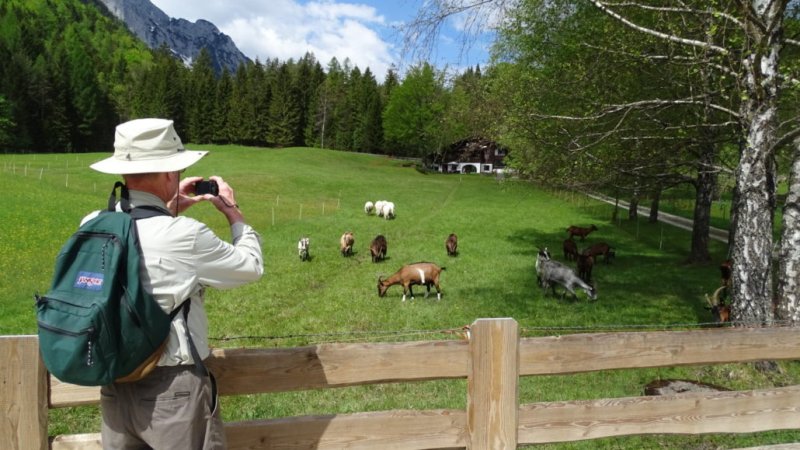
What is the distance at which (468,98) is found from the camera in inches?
691

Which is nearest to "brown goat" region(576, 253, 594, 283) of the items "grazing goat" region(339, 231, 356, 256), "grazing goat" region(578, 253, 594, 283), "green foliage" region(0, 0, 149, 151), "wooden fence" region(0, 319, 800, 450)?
"grazing goat" region(578, 253, 594, 283)

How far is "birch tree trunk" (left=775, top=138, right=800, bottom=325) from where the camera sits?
9.42 m

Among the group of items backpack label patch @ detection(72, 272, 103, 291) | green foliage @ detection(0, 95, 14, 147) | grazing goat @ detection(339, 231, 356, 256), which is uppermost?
green foliage @ detection(0, 95, 14, 147)

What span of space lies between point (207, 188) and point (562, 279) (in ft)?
48.0

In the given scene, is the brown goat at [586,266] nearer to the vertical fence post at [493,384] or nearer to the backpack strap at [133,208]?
the vertical fence post at [493,384]

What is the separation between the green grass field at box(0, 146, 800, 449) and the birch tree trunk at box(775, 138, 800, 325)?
3.67ft

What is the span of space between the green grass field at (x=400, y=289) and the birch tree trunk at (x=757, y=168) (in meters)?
1.27

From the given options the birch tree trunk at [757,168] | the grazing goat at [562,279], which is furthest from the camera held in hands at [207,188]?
the grazing goat at [562,279]

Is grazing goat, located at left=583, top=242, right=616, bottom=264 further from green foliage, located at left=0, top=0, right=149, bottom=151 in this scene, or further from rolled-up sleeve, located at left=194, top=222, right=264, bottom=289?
green foliage, located at left=0, top=0, right=149, bottom=151

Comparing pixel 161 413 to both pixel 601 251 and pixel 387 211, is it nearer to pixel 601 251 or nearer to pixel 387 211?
pixel 601 251

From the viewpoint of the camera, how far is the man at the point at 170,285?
9.93 feet

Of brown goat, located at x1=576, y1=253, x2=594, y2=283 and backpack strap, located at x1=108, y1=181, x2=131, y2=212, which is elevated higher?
backpack strap, located at x1=108, y1=181, x2=131, y2=212

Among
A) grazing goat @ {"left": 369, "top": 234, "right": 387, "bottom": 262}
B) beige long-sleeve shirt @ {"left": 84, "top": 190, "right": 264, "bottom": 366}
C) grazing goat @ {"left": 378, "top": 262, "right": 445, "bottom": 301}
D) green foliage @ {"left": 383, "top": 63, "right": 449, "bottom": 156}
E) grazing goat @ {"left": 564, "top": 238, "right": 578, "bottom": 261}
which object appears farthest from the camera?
green foliage @ {"left": 383, "top": 63, "right": 449, "bottom": 156}

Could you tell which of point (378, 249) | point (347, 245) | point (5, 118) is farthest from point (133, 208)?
point (5, 118)
